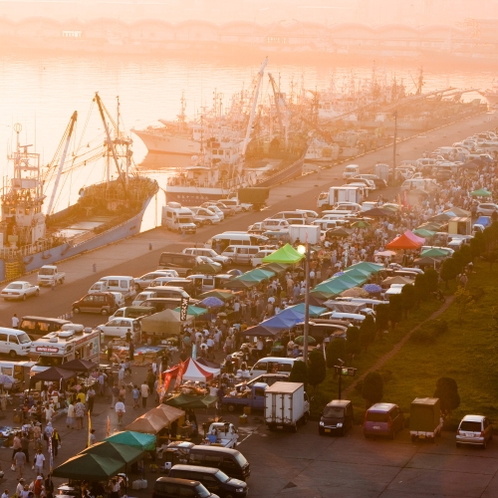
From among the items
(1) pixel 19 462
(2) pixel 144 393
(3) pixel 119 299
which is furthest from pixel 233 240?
(1) pixel 19 462

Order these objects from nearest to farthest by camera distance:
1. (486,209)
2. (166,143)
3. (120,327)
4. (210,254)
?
(120,327) < (210,254) < (486,209) < (166,143)

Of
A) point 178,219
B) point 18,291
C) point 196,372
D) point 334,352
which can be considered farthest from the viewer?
point 178,219

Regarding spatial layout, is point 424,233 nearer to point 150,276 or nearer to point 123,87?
point 150,276

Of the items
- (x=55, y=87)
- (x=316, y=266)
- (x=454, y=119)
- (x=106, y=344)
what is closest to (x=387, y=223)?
(x=316, y=266)

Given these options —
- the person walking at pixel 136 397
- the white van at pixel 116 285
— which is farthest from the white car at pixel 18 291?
the person walking at pixel 136 397

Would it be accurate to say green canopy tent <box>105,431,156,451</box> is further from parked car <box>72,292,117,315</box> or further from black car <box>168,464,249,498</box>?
parked car <box>72,292,117,315</box>

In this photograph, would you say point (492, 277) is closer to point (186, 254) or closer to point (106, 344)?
point (186, 254)

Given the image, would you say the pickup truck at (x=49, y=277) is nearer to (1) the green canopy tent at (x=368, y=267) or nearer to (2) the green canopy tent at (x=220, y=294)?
(2) the green canopy tent at (x=220, y=294)

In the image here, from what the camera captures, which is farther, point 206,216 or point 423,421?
point 206,216

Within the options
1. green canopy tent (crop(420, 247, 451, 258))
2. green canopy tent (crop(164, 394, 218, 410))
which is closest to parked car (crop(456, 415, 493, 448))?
green canopy tent (crop(164, 394, 218, 410))
